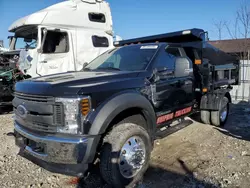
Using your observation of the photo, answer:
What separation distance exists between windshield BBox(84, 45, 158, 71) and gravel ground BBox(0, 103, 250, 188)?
1.68 m

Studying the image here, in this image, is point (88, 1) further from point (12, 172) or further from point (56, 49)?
point (12, 172)

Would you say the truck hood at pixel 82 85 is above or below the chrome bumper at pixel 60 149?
above

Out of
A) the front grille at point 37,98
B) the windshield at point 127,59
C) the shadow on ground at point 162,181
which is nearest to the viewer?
the front grille at point 37,98

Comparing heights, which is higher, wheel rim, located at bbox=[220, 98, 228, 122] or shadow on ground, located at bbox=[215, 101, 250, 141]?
wheel rim, located at bbox=[220, 98, 228, 122]

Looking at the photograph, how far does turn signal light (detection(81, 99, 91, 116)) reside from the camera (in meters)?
2.80

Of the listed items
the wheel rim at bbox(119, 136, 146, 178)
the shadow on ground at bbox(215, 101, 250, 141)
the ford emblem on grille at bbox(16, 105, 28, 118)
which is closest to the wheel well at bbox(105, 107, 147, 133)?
the wheel rim at bbox(119, 136, 146, 178)

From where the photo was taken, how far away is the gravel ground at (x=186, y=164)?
3.41 m

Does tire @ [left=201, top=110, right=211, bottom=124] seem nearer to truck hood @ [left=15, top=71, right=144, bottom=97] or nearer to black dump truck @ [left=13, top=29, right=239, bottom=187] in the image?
black dump truck @ [left=13, top=29, right=239, bottom=187]

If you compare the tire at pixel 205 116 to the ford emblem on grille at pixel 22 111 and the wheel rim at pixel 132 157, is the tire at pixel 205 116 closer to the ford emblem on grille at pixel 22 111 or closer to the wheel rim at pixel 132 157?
the wheel rim at pixel 132 157

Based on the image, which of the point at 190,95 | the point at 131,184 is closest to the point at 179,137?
the point at 190,95

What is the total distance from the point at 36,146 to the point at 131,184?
136 centimetres

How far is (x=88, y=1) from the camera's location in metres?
8.15

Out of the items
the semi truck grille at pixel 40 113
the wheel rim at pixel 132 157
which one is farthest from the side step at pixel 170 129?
the semi truck grille at pixel 40 113

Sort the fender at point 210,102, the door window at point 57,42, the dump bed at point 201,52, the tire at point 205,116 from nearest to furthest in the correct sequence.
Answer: the dump bed at point 201,52 → the fender at point 210,102 → the tire at point 205,116 → the door window at point 57,42
